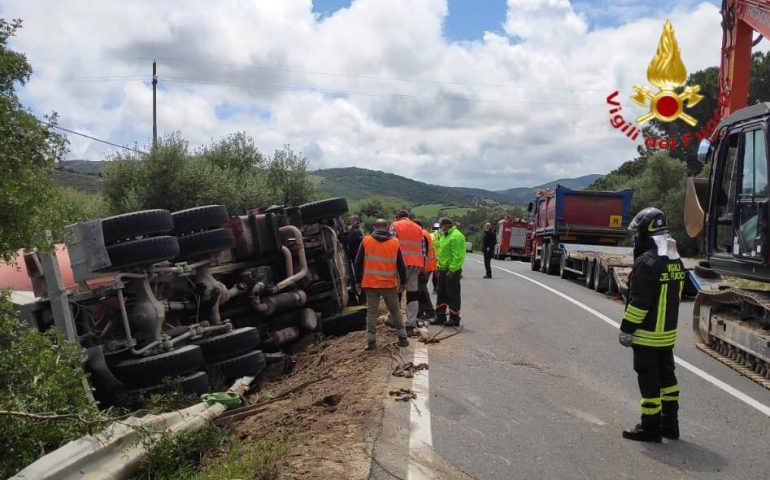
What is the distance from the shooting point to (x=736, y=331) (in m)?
8.05

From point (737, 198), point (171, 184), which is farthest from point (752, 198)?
point (171, 184)

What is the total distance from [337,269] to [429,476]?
5.90 m

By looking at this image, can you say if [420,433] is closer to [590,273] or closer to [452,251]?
[452,251]

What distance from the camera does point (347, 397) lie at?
6.17 m

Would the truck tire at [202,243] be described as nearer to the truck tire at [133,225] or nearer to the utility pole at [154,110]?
the truck tire at [133,225]

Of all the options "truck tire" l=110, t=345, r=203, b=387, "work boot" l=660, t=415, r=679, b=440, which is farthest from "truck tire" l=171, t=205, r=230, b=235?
"work boot" l=660, t=415, r=679, b=440

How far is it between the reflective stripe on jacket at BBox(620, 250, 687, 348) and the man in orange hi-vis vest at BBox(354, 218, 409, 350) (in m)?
3.52

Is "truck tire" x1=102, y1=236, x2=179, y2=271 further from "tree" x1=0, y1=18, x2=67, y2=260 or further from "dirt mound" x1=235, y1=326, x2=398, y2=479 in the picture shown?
"tree" x1=0, y1=18, x2=67, y2=260

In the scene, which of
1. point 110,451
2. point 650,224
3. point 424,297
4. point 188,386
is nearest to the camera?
point 110,451

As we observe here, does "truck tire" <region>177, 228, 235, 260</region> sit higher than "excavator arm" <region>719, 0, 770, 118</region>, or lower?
lower

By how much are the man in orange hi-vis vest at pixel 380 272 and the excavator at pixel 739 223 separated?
3.94 m

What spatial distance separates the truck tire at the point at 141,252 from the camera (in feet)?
21.9

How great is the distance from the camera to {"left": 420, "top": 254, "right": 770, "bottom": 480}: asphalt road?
15.4ft

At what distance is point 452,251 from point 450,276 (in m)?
0.40
